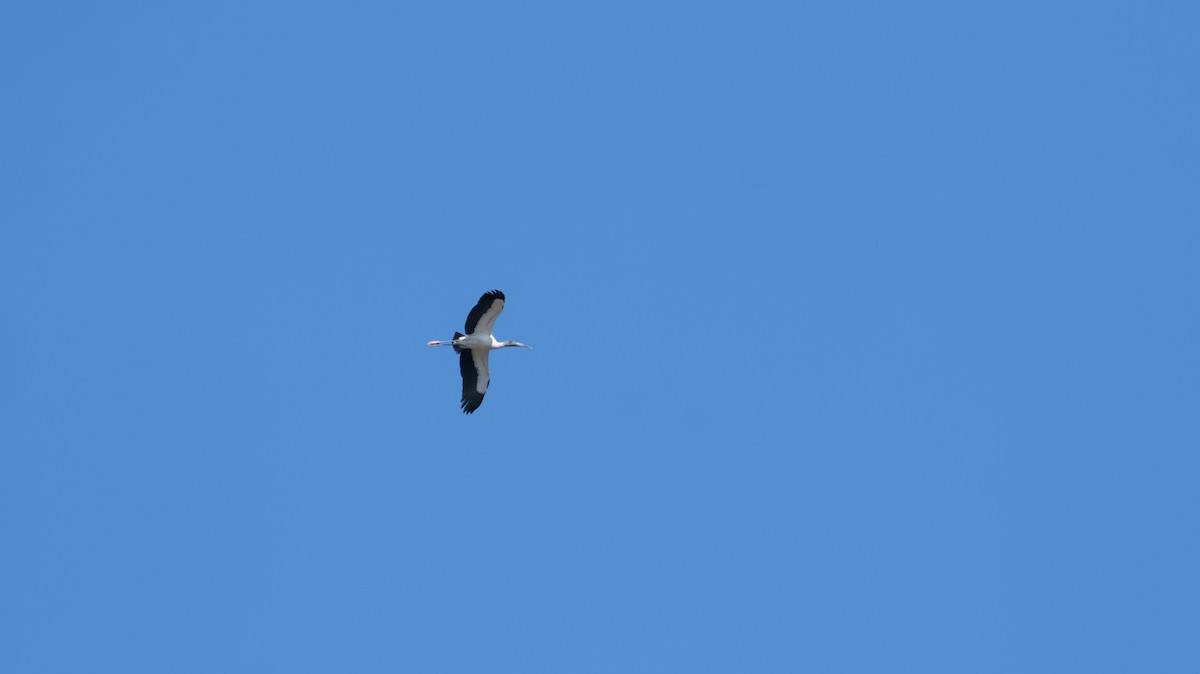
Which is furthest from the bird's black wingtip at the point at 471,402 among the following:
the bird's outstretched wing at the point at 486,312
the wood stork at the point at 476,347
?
the bird's outstretched wing at the point at 486,312

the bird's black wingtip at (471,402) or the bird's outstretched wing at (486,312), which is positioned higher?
the bird's outstretched wing at (486,312)

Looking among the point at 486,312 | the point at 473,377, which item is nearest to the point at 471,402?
the point at 473,377

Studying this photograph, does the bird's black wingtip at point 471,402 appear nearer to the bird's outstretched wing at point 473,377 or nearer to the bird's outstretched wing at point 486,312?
the bird's outstretched wing at point 473,377

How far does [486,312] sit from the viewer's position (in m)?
57.1

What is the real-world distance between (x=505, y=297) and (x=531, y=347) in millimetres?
3665

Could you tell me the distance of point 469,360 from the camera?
5866 centimetres

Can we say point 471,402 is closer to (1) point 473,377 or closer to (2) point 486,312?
(1) point 473,377

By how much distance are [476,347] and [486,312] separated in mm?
1598

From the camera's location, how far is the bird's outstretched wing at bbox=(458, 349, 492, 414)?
192 ft

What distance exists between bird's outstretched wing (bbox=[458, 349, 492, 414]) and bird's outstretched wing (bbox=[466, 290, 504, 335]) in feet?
2.95

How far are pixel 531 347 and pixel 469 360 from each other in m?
2.28

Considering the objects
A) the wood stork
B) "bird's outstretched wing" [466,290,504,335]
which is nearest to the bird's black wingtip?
the wood stork

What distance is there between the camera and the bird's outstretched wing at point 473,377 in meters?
58.6

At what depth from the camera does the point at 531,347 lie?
60.0 meters
